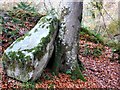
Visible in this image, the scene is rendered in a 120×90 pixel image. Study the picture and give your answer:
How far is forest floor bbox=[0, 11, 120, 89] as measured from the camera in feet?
17.8

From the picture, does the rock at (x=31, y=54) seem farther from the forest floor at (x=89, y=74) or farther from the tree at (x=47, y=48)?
the forest floor at (x=89, y=74)

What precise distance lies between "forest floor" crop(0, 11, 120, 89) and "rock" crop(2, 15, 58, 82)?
0.65 ft

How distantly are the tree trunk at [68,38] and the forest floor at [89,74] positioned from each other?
0.25m

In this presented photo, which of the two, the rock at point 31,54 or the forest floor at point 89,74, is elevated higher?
the rock at point 31,54

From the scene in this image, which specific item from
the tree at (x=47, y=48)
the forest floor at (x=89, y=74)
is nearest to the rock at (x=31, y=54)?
the tree at (x=47, y=48)

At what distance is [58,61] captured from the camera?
6.30m

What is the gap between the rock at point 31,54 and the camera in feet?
17.2

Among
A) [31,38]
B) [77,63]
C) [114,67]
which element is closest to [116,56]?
[114,67]

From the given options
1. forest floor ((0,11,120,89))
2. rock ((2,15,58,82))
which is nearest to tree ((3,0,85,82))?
rock ((2,15,58,82))

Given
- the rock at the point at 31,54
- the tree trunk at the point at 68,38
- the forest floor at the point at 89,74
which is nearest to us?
the rock at the point at 31,54

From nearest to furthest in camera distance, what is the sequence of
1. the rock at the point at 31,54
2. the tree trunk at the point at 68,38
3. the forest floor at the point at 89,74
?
the rock at the point at 31,54
the forest floor at the point at 89,74
the tree trunk at the point at 68,38

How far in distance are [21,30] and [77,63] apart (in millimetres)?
2187

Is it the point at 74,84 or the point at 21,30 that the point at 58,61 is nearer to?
the point at 74,84

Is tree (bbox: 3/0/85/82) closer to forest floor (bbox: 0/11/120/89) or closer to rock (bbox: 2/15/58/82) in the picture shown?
rock (bbox: 2/15/58/82)
